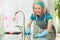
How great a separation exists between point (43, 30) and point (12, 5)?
0.40 meters

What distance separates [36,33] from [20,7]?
31cm

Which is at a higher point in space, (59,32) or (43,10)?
(43,10)

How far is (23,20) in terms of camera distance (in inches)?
69.2

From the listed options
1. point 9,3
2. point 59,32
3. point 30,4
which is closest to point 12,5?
point 9,3


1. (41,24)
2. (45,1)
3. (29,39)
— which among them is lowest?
(29,39)

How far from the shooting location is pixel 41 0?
1.73 meters

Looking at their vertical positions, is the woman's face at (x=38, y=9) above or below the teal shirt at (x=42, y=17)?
above

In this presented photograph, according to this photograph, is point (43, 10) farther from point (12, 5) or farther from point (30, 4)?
point (12, 5)

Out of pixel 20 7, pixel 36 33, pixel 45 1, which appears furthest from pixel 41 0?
pixel 36 33

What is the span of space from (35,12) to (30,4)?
95 millimetres

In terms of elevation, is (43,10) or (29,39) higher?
(43,10)

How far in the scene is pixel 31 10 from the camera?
174cm

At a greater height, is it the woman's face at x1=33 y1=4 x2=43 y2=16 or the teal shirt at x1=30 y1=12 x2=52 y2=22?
the woman's face at x1=33 y1=4 x2=43 y2=16

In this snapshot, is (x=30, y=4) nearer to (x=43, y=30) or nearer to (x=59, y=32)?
(x=43, y=30)
